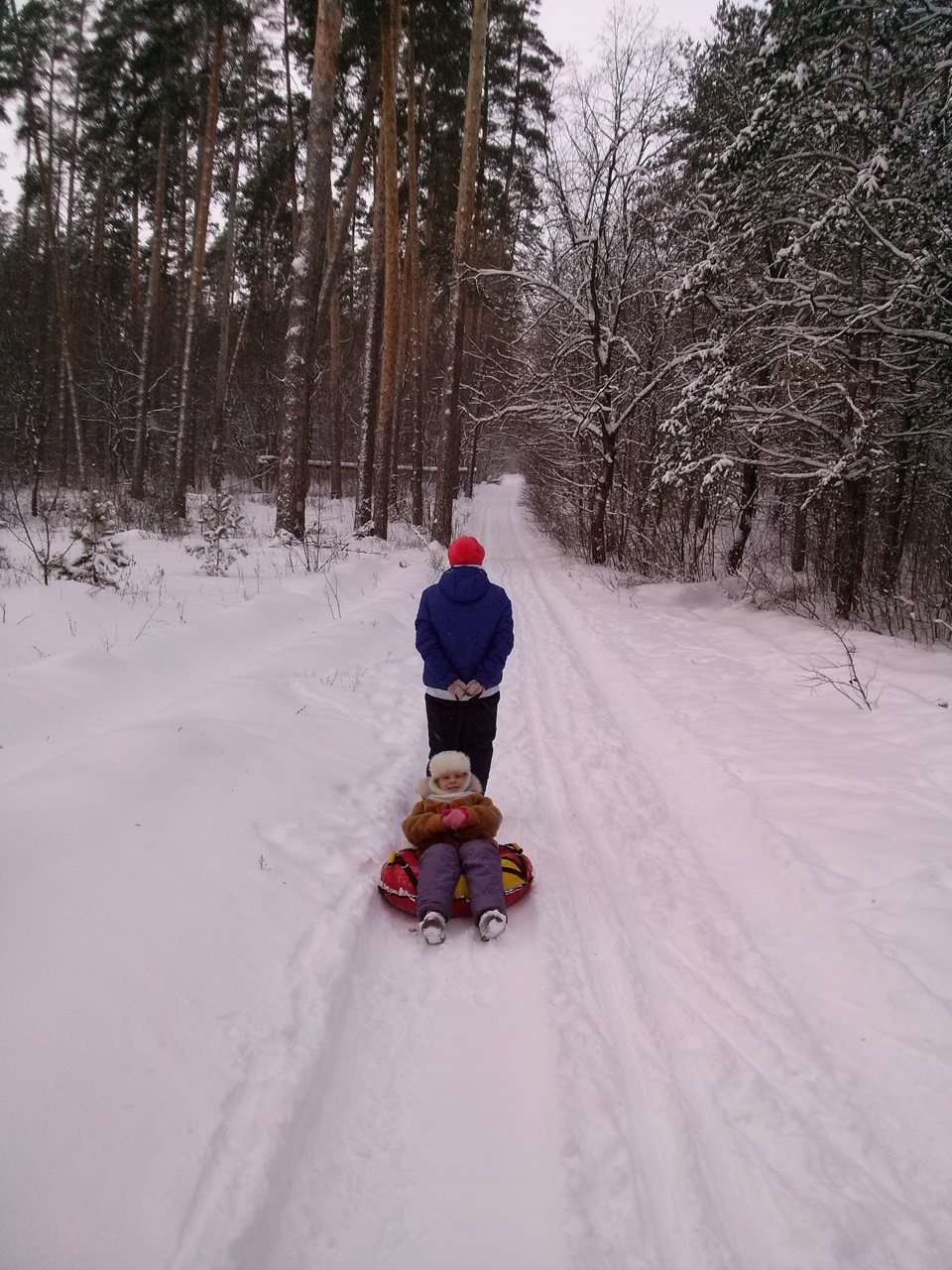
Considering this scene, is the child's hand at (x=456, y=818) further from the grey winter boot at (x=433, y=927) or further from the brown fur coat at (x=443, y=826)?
the grey winter boot at (x=433, y=927)

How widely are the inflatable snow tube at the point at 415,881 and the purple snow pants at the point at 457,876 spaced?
9cm

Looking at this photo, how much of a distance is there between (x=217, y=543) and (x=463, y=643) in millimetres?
7435

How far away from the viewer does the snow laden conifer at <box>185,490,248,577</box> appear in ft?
32.4

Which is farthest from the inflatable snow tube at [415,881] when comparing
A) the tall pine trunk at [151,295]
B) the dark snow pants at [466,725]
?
the tall pine trunk at [151,295]

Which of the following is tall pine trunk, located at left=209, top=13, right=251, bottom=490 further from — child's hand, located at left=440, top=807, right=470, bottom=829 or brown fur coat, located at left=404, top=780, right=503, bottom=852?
child's hand, located at left=440, top=807, right=470, bottom=829

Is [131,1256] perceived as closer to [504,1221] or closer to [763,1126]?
[504,1221]

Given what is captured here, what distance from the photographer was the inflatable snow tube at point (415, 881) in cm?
336

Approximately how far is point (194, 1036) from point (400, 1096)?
30.6 inches

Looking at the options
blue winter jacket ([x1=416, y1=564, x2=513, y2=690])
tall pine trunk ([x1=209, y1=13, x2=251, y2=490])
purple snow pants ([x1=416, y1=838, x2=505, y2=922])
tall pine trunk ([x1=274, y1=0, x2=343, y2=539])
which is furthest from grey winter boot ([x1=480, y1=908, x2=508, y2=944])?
tall pine trunk ([x1=209, y1=13, x2=251, y2=490])

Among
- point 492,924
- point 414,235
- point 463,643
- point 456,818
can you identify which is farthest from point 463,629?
point 414,235

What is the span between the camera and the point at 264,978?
104 inches

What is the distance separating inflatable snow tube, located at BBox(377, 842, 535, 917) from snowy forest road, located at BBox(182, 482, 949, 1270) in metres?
Result: 0.11

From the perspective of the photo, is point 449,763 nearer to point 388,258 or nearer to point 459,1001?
point 459,1001

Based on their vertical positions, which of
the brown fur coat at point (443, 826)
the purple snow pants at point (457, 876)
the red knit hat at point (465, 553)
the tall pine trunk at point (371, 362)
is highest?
the tall pine trunk at point (371, 362)
